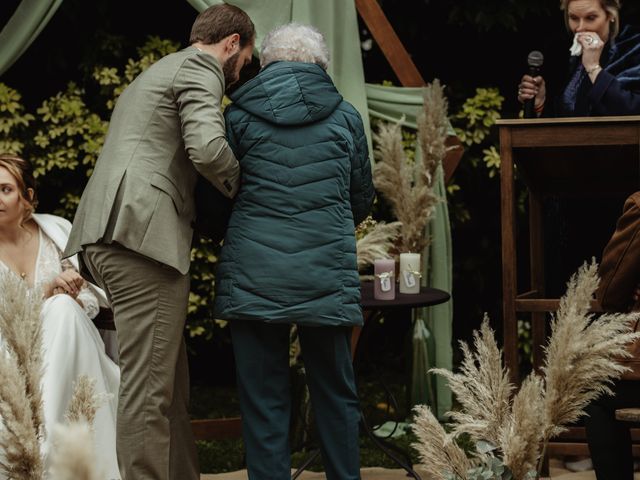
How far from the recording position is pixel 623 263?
9.87 feet

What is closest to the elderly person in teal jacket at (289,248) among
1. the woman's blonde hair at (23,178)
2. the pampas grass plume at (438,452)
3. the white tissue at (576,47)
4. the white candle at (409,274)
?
the white candle at (409,274)

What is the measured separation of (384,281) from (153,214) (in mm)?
1163

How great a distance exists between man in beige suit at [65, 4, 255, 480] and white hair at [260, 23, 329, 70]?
10cm

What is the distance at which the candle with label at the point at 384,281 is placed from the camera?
4.03 m

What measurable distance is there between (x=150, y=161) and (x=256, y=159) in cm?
33

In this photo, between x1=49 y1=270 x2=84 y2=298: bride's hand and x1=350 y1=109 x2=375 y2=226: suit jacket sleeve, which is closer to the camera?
x1=350 y1=109 x2=375 y2=226: suit jacket sleeve

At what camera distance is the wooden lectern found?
12.2 ft

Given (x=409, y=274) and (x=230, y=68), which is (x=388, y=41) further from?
(x=230, y=68)

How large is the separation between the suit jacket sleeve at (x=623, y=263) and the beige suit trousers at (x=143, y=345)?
1305 mm


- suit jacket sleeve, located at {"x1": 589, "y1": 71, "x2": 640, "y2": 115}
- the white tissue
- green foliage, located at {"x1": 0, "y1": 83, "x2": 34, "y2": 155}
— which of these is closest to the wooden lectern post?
suit jacket sleeve, located at {"x1": 589, "y1": 71, "x2": 640, "y2": 115}

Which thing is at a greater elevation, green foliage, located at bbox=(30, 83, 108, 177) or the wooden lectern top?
green foliage, located at bbox=(30, 83, 108, 177)

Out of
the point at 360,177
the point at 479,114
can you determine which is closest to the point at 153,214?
the point at 360,177

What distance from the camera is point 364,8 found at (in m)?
5.07

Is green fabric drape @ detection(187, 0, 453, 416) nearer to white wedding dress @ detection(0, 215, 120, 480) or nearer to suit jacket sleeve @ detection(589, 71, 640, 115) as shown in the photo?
suit jacket sleeve @ detection(589, 71, 640, 115)
